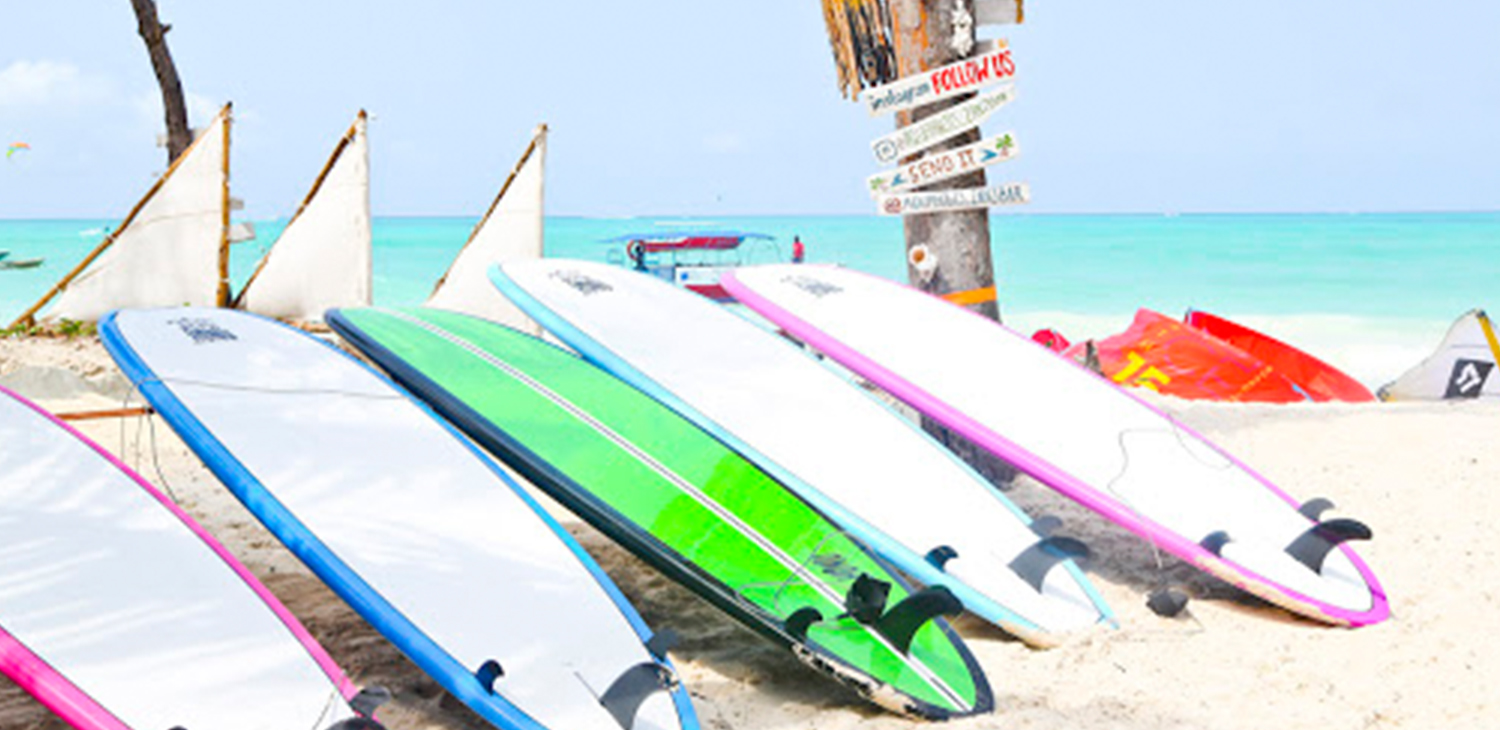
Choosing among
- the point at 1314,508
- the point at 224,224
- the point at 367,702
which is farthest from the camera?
the point at 224,224

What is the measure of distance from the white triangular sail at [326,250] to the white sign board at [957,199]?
7360 millimetres

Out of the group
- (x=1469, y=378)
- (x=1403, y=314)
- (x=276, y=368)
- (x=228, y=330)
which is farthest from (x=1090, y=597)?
(x=1403, y=314)

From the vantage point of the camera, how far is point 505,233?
12.6m

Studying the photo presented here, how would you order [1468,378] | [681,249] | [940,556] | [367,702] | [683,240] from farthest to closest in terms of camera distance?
[681,249], [683,240], [1468,378], [940,556], [367,702]

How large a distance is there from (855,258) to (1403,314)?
19.9 m

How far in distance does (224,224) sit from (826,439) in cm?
797

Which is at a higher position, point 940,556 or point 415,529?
point 415,529

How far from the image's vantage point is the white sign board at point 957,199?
16.8ft

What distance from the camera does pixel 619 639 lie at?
3109 millimetres

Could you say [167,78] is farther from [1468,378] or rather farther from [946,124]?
[1468,378]

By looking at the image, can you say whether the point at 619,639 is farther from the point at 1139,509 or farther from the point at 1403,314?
the point at 1403,314

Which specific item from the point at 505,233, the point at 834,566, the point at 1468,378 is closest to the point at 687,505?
the point at 834,566

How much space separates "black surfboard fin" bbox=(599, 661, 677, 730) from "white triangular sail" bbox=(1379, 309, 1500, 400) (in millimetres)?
6930

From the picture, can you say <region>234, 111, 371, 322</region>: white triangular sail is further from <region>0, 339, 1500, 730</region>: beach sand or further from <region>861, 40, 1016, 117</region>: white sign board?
<region>861, 40, 1016, 117</region>: white sign board
